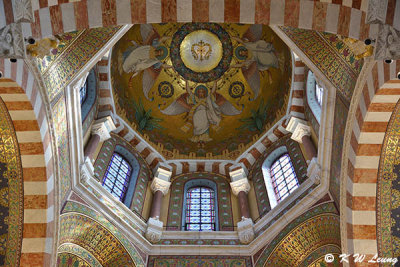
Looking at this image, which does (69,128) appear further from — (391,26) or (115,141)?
(391,26)

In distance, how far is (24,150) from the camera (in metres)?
9.38

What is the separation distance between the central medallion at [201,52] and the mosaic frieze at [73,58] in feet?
27.6

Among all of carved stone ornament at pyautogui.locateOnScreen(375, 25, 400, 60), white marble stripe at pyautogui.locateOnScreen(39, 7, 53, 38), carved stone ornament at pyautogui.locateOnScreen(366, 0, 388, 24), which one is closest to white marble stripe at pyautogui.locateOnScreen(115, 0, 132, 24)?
white marble stripe at pyautogui.locateOnScreen(39, 7, 53, 38)

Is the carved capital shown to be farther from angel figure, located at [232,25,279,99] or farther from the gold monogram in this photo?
the gold monogram

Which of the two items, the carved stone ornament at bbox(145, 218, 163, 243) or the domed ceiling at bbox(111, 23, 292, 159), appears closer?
the carved stone ornament at bbox(145, 218, 163, 243)

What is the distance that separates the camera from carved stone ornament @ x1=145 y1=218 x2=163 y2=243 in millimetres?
12724

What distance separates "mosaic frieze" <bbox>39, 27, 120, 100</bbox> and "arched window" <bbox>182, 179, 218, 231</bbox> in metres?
5.95

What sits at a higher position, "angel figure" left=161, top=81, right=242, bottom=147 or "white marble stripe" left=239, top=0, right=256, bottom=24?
"white marble stripe" left=239, top=0, right=256, bottom=24

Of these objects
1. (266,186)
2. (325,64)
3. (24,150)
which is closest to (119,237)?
(24,150)

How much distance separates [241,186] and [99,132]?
4.94 metres

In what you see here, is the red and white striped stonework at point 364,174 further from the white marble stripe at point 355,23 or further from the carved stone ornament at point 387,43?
the carved stone ornament at point 387,43

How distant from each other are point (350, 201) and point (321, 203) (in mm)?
1509

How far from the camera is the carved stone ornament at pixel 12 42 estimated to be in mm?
6094

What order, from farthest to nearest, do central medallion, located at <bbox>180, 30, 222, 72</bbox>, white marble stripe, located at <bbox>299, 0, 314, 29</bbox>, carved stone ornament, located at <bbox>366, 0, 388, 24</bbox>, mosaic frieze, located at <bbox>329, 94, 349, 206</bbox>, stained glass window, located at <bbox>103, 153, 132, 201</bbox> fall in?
central medallion, located at <bbox>180, 30, 222, 72</bbox> → stained glass window, located at <bbox>103, 153, 132, 201</bbox> → mosaic frieze, located at <bbox>329, 94, 349, 206</bbox> → white marble stripe, located at <bbox>299, 0, 314, 29</bbox> → carved stone ornament, located at <bbox>366, 0, 388, 24</bbox>
